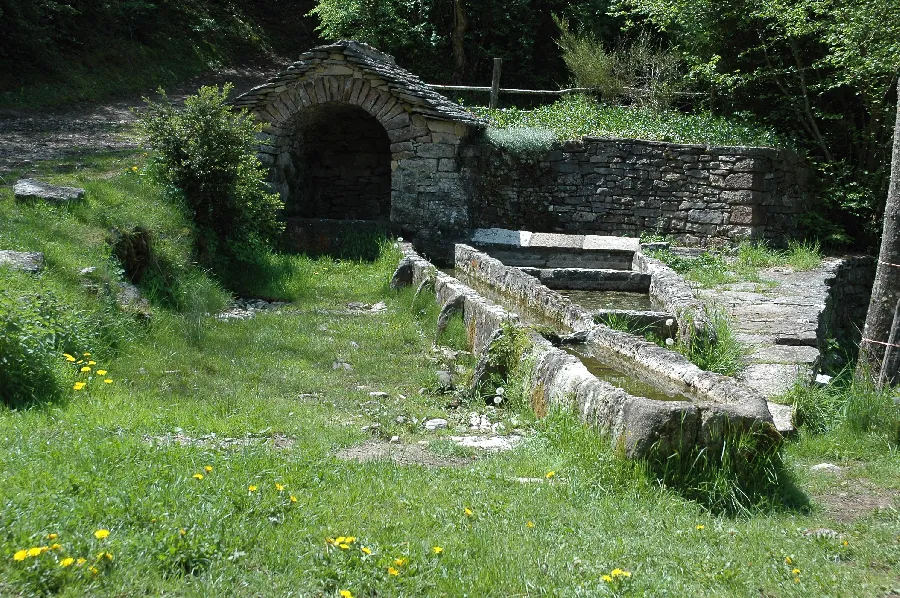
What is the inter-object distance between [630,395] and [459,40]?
731 inches

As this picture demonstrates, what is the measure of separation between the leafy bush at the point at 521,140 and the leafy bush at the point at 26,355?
8.95 meters

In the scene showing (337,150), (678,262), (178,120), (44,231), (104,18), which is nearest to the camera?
(44,231)

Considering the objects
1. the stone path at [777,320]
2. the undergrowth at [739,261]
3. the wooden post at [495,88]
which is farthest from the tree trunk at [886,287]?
the wooden post at [495,88]

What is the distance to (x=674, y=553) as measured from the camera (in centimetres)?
364

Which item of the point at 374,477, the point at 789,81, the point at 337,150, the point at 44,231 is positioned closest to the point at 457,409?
the point at 374,477

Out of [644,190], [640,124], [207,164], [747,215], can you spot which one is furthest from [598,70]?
[207,164]

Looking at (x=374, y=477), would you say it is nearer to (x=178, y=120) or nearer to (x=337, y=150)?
(x=178, y=120)

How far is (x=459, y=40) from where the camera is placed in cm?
2172

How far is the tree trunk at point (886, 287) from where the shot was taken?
257 inches

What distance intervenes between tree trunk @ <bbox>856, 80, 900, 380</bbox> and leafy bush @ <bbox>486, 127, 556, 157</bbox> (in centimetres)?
737

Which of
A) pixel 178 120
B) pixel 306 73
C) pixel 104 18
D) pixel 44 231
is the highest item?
pixel 104 18

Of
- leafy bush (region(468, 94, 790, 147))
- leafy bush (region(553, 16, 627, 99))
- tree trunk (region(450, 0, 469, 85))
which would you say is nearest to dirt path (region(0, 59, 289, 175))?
leafy bush (region(468, 94, 790, 147))

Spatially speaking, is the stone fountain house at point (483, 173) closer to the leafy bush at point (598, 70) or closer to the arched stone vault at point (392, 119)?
the arched stone vault at point (392, 119)

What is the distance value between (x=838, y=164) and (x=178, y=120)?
10.6m
